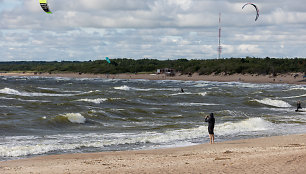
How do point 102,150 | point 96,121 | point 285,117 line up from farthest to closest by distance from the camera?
1. point 285,117
2. point 96,121
3. point 102,150

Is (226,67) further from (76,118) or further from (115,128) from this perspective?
(115,128)

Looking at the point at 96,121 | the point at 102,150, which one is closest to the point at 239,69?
the point at 96,121

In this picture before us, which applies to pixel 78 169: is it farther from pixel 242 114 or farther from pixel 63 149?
pixel 242 114

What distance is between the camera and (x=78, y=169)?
11.9m

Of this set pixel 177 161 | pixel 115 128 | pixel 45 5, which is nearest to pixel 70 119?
pixel 115 128

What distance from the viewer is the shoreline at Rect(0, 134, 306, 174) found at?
1141 cm

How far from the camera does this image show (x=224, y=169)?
11.3 metres

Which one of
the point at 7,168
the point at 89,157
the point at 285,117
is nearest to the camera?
the point at 7,168

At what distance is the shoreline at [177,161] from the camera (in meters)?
11.4

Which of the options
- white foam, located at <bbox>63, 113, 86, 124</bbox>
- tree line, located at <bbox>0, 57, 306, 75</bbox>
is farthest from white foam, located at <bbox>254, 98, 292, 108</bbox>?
tree line, located at <bbox>0, 57, 306, 75</bbox>

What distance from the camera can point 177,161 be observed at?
12805 mm

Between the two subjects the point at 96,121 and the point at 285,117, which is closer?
the point at 96,121

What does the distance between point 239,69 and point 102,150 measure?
8407 cm

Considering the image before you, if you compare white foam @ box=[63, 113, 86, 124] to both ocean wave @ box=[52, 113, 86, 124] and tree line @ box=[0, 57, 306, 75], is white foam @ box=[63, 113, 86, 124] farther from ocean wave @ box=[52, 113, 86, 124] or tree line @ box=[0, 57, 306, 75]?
tree line @ box=[0, 57, 306, 75]
